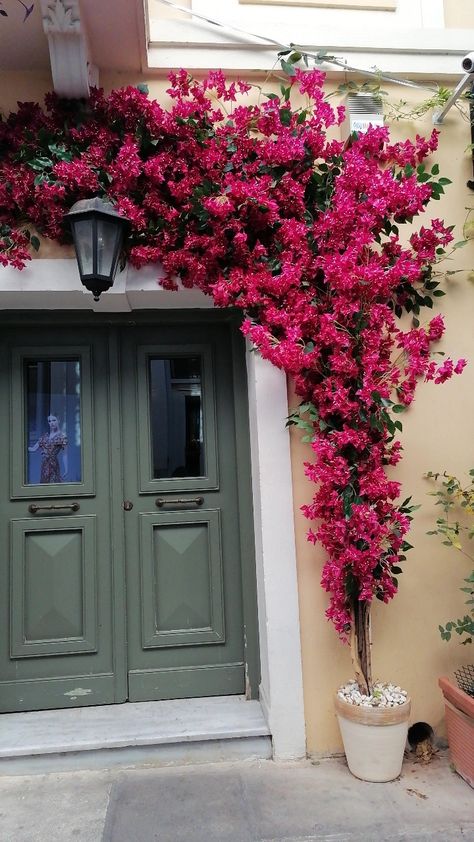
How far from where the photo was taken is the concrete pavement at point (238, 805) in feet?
7.30

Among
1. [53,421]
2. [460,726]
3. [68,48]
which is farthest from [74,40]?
[460,726]

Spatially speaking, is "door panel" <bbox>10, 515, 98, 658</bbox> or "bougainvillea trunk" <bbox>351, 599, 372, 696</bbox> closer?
"bougainvillea trunk" <bbox>351, 599, 372, 696</bbox>

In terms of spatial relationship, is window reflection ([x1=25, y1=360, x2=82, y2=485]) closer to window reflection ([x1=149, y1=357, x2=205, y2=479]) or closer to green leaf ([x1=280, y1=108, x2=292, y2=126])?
window reflection ([x1=149, y1=357, x2=205, y2=479])

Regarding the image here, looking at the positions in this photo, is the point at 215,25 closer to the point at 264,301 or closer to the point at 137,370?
the point at 264,301

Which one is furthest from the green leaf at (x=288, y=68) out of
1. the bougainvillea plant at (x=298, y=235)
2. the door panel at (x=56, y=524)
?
the door panel at (x=56, y=524)

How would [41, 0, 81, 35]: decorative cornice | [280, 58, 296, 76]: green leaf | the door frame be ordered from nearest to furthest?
1. [41, 0, 81, 35]: decorative cornice
2. the door frame
3. [280, 58, 296, 76]: green leaf

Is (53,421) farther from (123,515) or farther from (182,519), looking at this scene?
(182,519)

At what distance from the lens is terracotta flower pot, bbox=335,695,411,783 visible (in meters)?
2.50

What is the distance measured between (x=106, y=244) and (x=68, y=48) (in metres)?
0.89

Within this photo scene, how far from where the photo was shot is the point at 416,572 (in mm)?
2902

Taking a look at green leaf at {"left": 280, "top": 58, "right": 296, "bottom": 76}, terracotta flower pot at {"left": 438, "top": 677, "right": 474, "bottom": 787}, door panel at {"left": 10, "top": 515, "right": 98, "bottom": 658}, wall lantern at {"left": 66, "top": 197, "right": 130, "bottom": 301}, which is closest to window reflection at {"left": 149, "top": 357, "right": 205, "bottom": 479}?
door panel at {"left": 10, "top": 515, "right": 98, "bottom": 658}

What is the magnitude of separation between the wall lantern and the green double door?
0.59m

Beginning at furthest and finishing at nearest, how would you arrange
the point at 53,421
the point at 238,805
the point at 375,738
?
the point at 53,421
the point at 375,738
the point at 238,805

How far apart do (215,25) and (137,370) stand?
1791 mm
